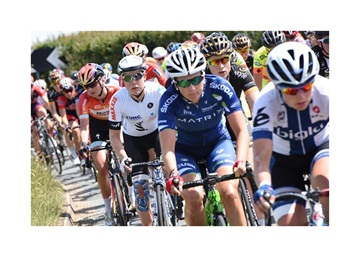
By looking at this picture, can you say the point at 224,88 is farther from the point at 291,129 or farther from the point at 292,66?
the point at 292,66

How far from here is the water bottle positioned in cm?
547

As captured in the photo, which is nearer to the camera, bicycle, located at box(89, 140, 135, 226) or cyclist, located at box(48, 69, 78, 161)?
bicycle, located at box(89, 140, 135, 226)

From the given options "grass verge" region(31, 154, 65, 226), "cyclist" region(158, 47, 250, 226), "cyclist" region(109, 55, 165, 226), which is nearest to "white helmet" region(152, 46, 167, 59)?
"grass verge" region(31, 154, 65, 226)

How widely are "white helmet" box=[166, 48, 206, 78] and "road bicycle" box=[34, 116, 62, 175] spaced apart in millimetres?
9432

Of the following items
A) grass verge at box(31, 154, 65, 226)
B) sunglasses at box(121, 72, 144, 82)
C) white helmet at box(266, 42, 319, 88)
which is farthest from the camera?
grass verge at box(31, 154, 65, 226)

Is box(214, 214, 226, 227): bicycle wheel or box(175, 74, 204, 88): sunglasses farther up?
box(175, 74, 204, 88): sunglasses

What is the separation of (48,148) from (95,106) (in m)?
6.48

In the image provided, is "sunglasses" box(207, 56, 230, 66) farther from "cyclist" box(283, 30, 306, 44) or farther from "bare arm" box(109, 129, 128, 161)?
"cyclist" box(283, 30, 306, 44)

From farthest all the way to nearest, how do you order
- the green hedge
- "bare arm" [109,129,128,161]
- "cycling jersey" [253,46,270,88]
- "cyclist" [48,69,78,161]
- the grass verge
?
the green hedge, "cyclist" [48,69,78,161], "cycling jersey" [253,46,270,88], the grass verge, "bare arm" [109,129,128,161]

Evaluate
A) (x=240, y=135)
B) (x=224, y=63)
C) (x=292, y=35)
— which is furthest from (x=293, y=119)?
(x=292, y=35)

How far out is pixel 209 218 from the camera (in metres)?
6.87
